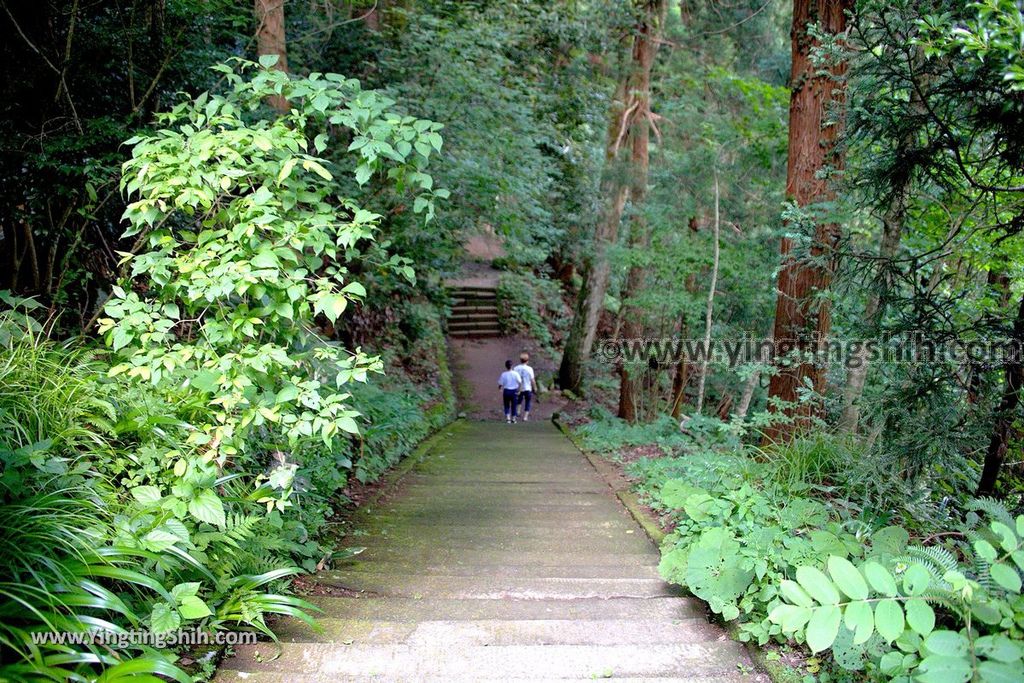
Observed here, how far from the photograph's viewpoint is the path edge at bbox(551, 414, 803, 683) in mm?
2719

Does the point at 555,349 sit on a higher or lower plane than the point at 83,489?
lower

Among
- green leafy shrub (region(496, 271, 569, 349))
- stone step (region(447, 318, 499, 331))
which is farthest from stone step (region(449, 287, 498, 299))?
stone step (region(447, 318, 499, 331))

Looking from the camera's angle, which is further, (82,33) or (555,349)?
(555,349)

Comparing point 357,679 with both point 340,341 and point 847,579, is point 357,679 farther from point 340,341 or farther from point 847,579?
point 340,341

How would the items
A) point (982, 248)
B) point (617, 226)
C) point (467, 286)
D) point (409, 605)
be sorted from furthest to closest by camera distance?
point (467, 286)
point (617, 226)
point (982, 248)
point (409, 605)

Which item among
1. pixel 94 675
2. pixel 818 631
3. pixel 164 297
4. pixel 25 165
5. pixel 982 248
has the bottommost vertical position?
pixel 94 675

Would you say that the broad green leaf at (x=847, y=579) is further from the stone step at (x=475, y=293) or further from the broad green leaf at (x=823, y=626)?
the stone step at (x=475, y=293)

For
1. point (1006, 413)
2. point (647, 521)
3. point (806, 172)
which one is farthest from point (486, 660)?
point (806, 172)

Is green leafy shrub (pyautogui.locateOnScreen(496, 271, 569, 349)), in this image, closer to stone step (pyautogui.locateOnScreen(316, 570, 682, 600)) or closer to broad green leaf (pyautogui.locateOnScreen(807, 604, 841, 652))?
stone step (pyautogui.locateOnScreen(316, 570, 682, 600))

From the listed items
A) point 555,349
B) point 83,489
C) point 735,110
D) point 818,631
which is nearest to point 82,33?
point 83,489

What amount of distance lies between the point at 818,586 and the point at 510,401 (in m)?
11.5

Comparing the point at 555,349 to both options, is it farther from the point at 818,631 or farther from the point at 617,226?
the point at 818,631

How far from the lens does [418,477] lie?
6664 mm

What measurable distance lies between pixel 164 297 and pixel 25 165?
7.26 ft
